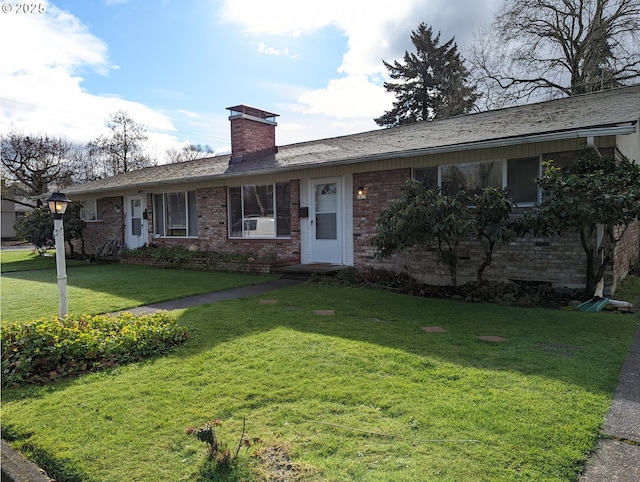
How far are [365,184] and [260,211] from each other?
3.61 metres

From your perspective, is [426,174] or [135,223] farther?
[135,223]

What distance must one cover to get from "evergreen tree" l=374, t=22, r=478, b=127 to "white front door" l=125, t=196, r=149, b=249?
64.8 ft

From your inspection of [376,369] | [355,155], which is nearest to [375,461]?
[376,369]

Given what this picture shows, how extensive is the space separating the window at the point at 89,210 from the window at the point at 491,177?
1456 centimetres

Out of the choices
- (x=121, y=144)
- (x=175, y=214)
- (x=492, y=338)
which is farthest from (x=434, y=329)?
(x=121, y=144)

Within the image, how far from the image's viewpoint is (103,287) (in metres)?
9.05

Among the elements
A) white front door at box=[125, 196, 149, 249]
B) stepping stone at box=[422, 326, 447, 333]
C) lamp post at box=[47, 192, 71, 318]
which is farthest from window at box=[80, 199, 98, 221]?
stepping stone at box=[422, 326, 447, 333]

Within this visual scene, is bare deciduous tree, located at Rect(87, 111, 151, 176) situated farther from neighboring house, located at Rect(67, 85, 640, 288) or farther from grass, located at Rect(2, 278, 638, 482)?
grass, located at Rect(2, 278, 638, 482)

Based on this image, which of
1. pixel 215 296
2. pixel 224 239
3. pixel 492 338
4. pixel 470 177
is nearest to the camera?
pixel 492 338

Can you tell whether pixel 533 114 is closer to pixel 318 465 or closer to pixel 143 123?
pixel 318 465

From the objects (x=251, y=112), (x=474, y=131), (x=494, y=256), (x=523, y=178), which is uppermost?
(x=251, y=112)

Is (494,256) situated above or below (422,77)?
below

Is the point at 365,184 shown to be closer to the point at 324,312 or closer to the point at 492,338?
the point at 324,312

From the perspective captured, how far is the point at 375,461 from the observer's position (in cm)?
240
